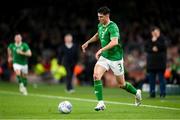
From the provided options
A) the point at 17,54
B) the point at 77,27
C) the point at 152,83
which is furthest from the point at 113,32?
the point at 77,27

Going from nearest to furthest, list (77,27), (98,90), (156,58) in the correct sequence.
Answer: (98,90), (156,58), (77,27)

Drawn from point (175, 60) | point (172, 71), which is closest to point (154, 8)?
point (175, 60)

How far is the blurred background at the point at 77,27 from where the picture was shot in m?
36.7

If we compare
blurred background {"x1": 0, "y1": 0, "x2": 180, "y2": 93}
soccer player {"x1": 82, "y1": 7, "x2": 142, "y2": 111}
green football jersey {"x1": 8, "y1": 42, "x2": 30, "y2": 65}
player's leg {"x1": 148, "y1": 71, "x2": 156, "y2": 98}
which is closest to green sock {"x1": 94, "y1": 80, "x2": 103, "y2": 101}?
soccer player {"x1": 82, "y1": 7, "x2": 142, "y2": 111}

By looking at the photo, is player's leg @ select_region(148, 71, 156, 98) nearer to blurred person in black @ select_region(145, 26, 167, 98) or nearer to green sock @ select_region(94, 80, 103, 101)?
blurred person in black @ select_region(145, 26, 167, 98)

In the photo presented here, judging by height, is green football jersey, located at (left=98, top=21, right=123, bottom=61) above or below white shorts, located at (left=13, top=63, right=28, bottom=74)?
above

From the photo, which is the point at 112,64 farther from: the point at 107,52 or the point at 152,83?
the point at 152,83

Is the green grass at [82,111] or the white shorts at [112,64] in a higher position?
the white shorts at [112,64]

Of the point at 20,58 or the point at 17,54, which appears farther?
the point at 20,58

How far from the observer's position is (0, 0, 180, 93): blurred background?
36656mm

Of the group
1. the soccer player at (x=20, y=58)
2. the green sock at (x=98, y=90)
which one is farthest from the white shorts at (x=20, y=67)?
the green sock at (x=98, y=90)

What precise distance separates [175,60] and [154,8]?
832 centimetres

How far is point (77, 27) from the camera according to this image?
1601 inches

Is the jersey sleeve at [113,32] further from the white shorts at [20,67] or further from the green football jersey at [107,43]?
the white shorts at [20,67]
